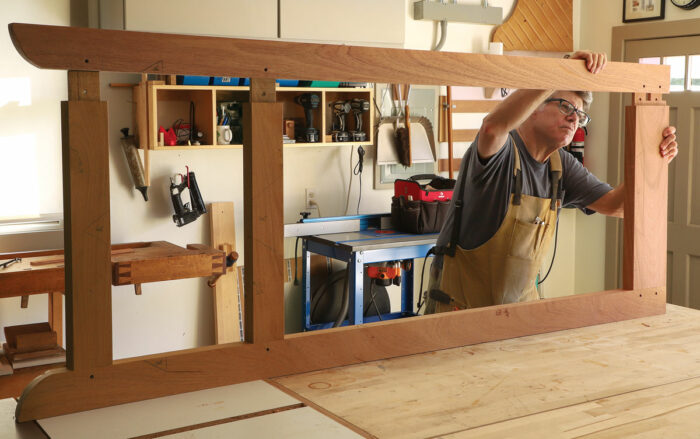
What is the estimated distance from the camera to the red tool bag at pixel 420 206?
4.39 meters

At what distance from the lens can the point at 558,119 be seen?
2.52 metres

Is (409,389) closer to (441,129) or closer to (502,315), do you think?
(502,315)

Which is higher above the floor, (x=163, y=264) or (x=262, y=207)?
(x=262, y=207)

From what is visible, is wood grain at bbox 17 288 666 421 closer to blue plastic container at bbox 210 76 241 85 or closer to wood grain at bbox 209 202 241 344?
blue plastic container at bbox 210 76 241 85

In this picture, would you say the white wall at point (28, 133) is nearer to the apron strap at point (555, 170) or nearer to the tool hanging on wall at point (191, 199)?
the tool hanging on wall at point (191, 199)

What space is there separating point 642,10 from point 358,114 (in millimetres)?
2096

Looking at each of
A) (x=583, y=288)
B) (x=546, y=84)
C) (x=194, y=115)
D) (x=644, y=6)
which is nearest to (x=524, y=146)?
(x=546, y=84)

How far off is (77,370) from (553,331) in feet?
3.35

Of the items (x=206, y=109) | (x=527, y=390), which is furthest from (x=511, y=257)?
(x=206, y=109)

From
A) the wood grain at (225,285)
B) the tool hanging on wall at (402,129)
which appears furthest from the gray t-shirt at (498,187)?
the tool hanging on wall at (402,129)

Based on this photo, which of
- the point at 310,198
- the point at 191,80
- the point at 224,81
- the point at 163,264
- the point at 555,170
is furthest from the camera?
the point at 310,198

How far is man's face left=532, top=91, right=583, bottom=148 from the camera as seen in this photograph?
251 centimetres

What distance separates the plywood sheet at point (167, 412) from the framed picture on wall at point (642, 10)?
453 centimetres

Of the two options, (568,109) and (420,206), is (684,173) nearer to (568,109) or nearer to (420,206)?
(420,206)
